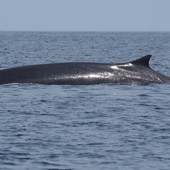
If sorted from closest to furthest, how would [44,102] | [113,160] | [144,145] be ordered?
[113,160] → [144,145] → [44,102]

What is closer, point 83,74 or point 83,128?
point 83,128

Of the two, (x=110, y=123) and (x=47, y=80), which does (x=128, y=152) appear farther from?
(x=47, y=80)

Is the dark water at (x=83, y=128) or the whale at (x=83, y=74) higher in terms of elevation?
the whale at (x=83, y=74)

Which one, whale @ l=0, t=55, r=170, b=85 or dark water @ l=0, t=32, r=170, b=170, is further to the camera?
whale @ l=0, t=55, r=170, b=85

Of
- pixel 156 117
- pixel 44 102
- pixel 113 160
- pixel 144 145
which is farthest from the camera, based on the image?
pixel 44 102

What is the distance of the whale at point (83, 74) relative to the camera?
25359 mm

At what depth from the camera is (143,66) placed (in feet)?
84.7

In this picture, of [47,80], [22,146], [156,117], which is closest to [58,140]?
[22,146]

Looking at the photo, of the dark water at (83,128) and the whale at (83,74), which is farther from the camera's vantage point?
the whale at (83,74)

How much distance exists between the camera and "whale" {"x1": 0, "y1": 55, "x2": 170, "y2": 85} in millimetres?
25359

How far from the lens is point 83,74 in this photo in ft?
84.4

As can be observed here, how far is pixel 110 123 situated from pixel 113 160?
3.35m

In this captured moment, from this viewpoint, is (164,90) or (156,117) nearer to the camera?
(156,117)

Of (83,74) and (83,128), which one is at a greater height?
(83,74)
